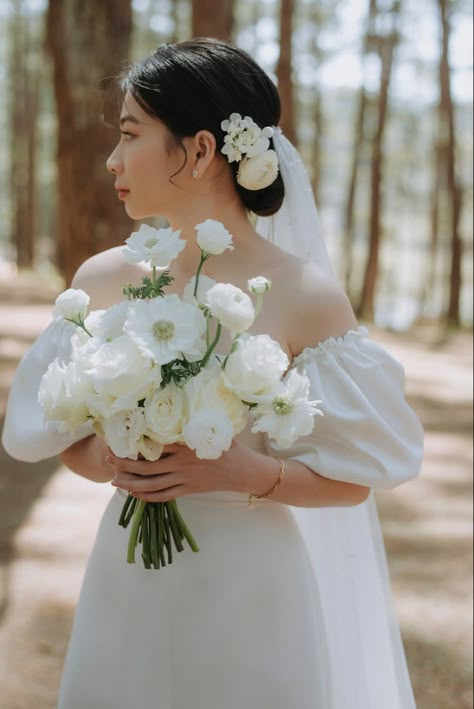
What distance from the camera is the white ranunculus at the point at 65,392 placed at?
149 cm

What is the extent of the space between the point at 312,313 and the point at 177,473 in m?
0.45

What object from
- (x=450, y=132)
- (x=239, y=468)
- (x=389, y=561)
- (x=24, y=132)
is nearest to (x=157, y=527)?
(x=239, y=468)

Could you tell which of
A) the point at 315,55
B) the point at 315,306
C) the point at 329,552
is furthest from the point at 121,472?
the point at 315,55

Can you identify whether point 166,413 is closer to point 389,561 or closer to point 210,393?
point 210,393

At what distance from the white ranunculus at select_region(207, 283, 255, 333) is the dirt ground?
7.24 ft

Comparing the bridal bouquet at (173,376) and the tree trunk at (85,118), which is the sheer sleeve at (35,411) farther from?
the tree trunk at (85,118)

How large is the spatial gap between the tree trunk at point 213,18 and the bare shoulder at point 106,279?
21.9 ft

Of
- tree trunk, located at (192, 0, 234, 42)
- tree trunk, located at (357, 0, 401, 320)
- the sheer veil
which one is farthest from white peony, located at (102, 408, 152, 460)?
tree trunk, located at (357, 0, 401, 320)

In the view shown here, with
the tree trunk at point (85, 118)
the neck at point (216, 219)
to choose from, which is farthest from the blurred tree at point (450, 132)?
the neck at point (216, 219)

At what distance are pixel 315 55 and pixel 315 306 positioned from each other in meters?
24.2

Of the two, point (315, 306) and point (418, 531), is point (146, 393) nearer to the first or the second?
point (315, 306)

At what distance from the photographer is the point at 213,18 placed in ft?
26.9

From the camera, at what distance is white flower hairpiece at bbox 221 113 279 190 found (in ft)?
5.82

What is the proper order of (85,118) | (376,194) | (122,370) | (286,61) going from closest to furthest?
1. (122,370)
2. (85,118)
3. (286,61)
4. (376,194)
